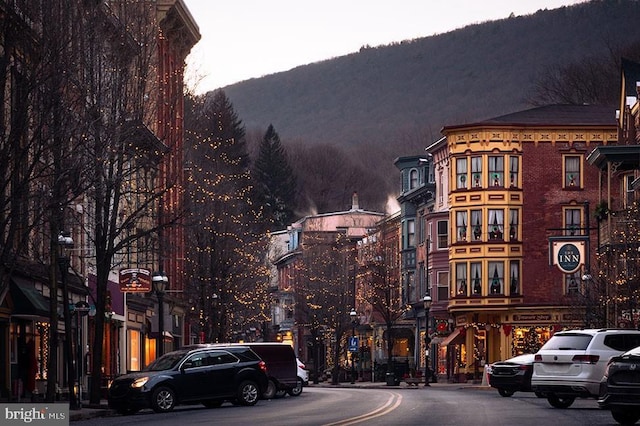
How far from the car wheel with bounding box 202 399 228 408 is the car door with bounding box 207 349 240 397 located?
0.98ft

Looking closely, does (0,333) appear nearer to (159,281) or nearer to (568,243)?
(159,281)

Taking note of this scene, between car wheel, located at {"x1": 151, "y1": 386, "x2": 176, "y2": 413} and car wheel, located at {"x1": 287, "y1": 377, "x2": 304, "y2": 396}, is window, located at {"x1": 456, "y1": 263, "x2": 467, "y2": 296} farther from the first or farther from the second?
car wheel, located at {"x1": 151, "y1": 386, "x2": 176, "y2": 413}

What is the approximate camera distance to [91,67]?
41250 mm

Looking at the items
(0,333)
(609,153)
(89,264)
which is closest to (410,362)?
(609,153)

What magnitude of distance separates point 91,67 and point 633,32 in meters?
139

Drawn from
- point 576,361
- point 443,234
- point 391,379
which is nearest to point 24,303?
point 576,361

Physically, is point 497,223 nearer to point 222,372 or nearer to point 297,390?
point 297,390

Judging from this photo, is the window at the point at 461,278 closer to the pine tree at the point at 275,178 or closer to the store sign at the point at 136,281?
the store sign at the point at 136,281

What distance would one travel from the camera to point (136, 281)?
165 ft

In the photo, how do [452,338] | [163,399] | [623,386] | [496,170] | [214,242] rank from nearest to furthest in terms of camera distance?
[623,386]
[163,399]
[214,242]
[496,170]
[452,338]

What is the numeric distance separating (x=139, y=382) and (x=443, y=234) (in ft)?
186

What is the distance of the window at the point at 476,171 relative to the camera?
88438 mm

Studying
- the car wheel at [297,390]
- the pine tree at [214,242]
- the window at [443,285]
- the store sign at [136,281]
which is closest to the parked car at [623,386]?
the store sign at [136,281]

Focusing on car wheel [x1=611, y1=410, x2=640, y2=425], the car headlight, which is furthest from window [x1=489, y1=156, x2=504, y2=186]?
car wheel [x1=611, y1=410, x2=640, y2=425]
